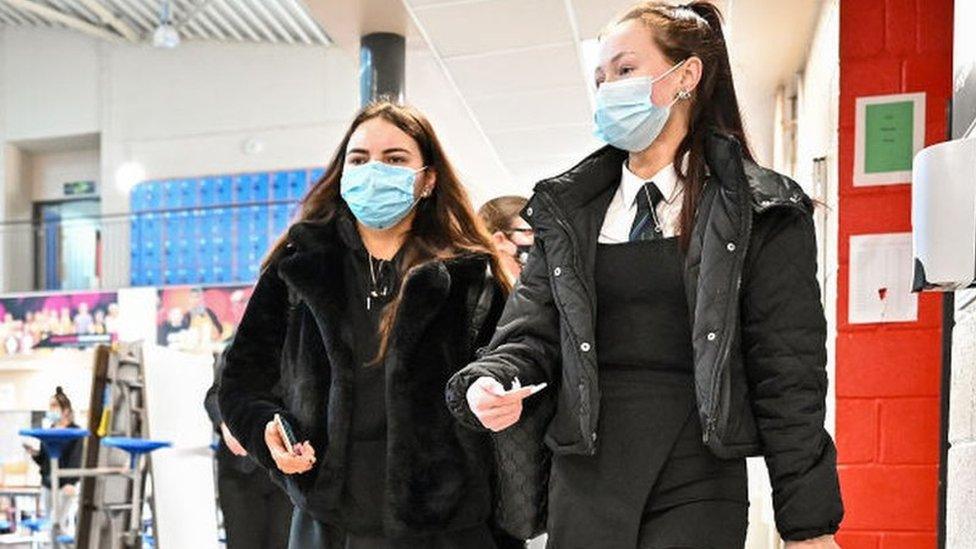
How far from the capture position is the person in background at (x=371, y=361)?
177 cm

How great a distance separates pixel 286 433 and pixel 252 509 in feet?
5.26

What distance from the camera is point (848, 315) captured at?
3.02 meters

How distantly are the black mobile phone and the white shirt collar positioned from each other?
28.3 inches

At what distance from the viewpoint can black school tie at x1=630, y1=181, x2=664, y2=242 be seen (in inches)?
58.1

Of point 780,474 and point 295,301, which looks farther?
point 295,301

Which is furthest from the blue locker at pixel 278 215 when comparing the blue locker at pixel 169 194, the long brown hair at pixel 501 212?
the long brown hair at pixel 501 212

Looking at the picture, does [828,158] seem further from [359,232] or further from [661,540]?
[661,540]

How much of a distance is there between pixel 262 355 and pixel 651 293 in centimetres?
83

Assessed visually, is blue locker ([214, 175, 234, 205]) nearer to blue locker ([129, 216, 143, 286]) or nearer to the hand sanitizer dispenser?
blue locker ([129, 216, 143, 286])

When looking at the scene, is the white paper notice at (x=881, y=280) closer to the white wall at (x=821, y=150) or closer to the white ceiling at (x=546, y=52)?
the white wall at (x=821, y=150)

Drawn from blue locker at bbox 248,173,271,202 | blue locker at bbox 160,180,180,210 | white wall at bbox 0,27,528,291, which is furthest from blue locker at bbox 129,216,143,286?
blue locker at bbox 248,173,271,202

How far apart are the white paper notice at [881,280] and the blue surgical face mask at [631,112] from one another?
169cm

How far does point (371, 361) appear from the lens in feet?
6.07

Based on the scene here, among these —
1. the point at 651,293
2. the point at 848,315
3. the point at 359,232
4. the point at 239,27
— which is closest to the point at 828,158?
the point at 848,315
